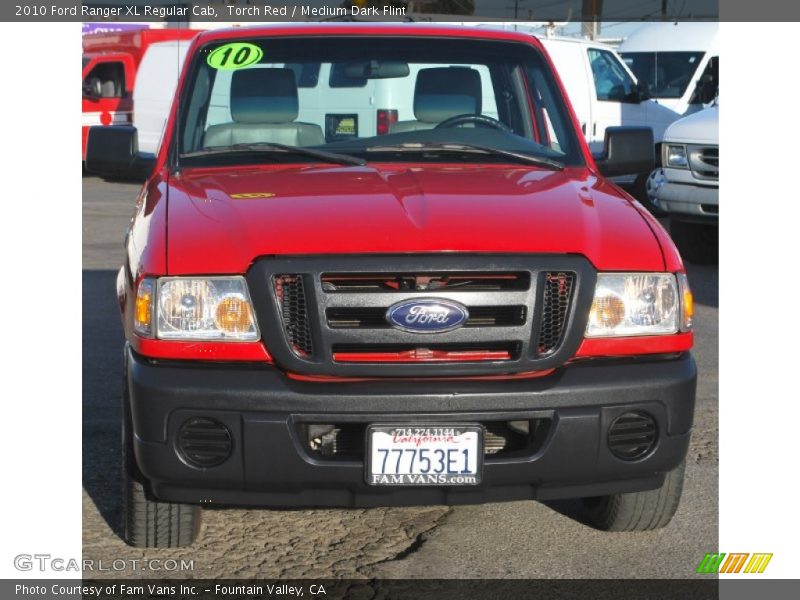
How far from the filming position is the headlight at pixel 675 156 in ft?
37.1

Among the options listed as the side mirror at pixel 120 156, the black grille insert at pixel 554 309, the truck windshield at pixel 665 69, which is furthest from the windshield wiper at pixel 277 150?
the truck windshield at pixel 665 69

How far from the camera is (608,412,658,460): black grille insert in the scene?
405 cm

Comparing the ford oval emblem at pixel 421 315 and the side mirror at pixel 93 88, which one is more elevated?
the side mirror at pixel 93 88

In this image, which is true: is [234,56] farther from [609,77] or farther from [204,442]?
[609,77]

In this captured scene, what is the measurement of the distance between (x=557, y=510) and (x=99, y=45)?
19586 millimetres

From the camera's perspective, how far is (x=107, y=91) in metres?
22.2

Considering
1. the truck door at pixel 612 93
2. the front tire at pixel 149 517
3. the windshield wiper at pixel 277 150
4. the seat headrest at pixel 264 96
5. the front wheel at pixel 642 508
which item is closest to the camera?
the front tire at pixel 149 517

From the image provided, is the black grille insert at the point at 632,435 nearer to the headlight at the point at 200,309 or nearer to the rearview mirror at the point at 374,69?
the headlight at the point at 200,309

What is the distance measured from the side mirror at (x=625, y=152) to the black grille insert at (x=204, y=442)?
229cm

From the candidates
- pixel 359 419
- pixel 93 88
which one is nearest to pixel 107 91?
pixel 93 88

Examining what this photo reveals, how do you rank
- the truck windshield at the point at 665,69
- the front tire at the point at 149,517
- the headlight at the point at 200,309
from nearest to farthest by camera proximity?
the headlight at the point at 200,309
the front tire at the point at 149,517
the truck windshield at the point at 665,69

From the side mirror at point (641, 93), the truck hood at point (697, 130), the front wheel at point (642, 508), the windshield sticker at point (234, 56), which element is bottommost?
the front wheel at point (642, 508)

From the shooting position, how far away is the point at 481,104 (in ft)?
18.2

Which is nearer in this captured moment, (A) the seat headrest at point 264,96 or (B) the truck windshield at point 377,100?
(B) the truck windshield at point 377,100
